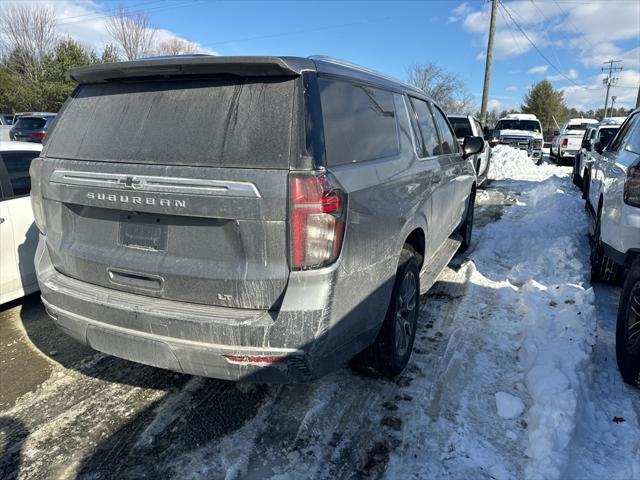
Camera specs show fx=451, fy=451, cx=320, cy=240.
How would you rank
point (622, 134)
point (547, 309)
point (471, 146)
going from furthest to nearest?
1. point (622, 134)
2. point (471, 146)
3. point (547, 309)

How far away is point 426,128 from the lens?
412 cm

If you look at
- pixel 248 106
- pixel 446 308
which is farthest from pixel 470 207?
pixel 248 106

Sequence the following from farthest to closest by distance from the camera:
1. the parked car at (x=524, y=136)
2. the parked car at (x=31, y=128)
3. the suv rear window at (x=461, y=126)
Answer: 1. the parked car at (x=524, y=136)
2. the parked car at (x=31, y=128)
3. the suv rear window at (x=461, y=126)

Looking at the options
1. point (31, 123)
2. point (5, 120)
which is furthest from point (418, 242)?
point (5, 120)

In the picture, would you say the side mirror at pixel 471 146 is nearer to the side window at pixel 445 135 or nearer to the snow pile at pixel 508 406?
the side window at pixel 445 135

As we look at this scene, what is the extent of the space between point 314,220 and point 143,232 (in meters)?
0.95

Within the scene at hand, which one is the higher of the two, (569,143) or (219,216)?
(569,143)

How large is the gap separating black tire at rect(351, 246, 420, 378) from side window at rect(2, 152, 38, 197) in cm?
355

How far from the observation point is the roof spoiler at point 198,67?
2.17 meters

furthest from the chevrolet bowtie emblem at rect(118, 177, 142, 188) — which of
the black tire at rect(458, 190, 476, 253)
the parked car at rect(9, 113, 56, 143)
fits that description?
the parked car at rect(9, 113, 56, 143)

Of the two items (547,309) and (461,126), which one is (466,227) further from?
(461,126)

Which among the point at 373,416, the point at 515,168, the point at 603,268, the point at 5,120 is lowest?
the point at 373,416

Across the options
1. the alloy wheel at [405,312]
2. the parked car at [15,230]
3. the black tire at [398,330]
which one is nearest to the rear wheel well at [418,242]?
the black tire at [398,330]

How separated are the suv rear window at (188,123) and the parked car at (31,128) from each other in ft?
54.0
